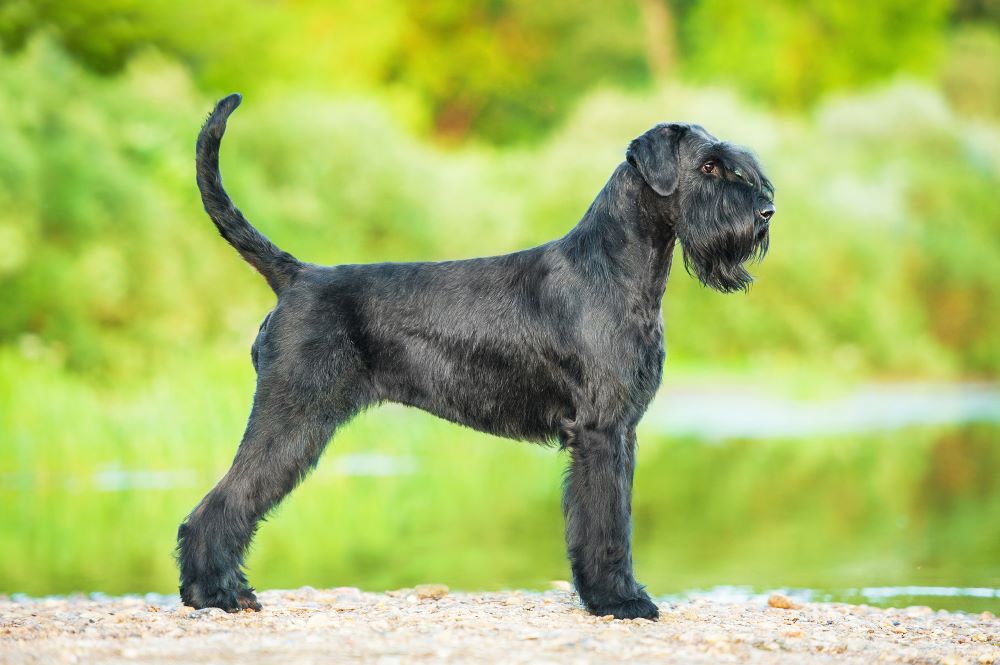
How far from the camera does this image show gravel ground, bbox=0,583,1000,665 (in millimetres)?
3834

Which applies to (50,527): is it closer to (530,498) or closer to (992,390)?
(530,498)

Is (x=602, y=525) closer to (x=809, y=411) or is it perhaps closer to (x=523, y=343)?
(x=523, y=343)

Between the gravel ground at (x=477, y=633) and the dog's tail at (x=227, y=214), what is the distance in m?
1.37

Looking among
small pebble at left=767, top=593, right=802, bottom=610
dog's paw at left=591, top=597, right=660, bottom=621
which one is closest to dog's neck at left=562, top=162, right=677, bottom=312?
dog's paw at left=591, top=597, right=660, bottom=621

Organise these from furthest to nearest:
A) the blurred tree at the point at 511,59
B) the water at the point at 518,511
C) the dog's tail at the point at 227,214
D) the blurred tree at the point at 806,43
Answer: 1. the blurred tree at the point at 806,43
2. the blurred tree at the point at 511,59
3. the water at the point at 518,511
4. the dog's tail at the point at 227,214

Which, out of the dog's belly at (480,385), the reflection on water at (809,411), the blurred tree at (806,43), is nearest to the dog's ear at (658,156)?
the dog's belly at (480,385)

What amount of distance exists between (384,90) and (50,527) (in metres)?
14.0

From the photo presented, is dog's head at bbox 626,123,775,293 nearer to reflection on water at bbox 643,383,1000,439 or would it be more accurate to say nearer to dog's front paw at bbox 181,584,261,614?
dog's front paw at bbox 181,584,261,614

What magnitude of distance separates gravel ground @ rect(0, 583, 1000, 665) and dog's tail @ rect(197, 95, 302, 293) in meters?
1.37

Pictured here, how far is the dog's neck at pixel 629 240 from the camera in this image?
454 centimetres

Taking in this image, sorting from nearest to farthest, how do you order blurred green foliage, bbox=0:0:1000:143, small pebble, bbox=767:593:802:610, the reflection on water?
1. small pebble, bbox=767:593:802:610
2. the reflection on water
3. blurred green foliage, bbox=0:0:1000:143

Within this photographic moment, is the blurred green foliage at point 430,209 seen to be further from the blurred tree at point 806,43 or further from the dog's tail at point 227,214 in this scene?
the dog's tail at point 227,214

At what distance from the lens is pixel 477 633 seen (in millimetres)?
4145

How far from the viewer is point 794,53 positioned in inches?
897
